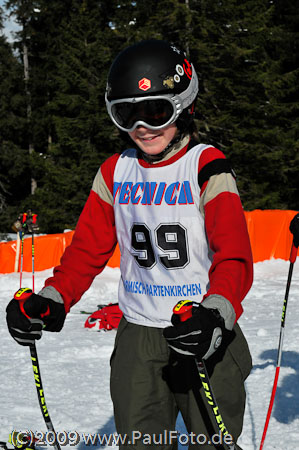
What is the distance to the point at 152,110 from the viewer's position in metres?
2.39

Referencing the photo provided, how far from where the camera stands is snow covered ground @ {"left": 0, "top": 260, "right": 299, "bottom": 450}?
461 cm

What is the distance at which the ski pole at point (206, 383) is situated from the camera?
1.90 m

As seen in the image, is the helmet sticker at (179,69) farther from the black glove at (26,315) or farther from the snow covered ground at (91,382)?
the snow covered ground at (91,382)

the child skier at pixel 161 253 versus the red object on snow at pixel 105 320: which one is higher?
the child skier at pixel 161 253

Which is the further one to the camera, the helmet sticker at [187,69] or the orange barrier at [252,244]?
the orange barrier at [252,244]

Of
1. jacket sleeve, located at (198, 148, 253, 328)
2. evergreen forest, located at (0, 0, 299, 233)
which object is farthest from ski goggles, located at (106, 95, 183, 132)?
evergreen forest, located at (0, 0, 299, 233)

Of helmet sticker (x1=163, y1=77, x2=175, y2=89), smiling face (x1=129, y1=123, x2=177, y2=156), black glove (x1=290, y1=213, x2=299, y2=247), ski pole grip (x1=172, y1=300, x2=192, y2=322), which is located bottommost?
black glove (x1=290, y1=213, x2=299, y2=247)

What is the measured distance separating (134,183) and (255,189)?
24750mm

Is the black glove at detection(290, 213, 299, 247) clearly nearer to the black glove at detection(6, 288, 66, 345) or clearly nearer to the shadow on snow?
the shadow on snow

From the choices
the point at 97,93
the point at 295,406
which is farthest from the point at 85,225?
the point at 97,93

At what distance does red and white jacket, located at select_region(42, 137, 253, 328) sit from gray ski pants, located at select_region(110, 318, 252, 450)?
0.14 metres

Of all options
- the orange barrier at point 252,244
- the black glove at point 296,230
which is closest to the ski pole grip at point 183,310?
the black glove at point 296,230

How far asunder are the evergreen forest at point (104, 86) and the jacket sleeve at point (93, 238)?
23.7 meters

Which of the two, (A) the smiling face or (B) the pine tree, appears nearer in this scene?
(A) the smiling face
